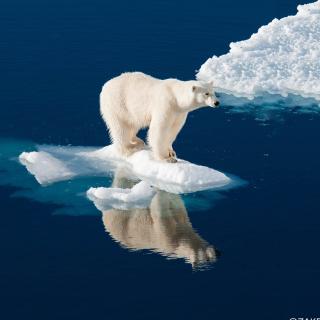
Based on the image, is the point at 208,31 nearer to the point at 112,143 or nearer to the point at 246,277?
the point at 112,143

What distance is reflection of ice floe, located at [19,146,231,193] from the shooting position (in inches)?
566

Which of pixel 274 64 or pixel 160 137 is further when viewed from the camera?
pixel 274 64

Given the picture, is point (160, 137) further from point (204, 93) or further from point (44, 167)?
point (44, 167)

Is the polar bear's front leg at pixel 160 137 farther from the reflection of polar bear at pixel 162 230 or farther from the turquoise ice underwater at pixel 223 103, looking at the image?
the reflection of polar bear at pixel 162 230

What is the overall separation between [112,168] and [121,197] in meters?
1.27

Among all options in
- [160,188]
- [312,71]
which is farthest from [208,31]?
[160,188]

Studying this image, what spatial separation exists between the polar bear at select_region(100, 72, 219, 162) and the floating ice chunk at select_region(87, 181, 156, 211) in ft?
3.13

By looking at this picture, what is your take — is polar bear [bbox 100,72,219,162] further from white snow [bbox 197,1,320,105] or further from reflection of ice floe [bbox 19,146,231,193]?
white snow [bbox 197,1,320,105]

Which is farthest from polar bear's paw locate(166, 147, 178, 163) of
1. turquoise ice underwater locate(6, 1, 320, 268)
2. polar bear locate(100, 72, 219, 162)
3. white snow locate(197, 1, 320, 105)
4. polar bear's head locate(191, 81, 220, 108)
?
white snow locate(197, 1, 320, 105)

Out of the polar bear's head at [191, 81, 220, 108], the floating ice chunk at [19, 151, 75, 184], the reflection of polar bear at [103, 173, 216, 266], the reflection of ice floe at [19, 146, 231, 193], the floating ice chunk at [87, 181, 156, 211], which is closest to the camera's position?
the reflection of polar bear at [103, 173, 216, 266]

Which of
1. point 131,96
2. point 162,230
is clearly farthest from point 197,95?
point 162,230

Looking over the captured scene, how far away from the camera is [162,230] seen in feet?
43.1

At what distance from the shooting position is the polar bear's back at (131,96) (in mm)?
14859

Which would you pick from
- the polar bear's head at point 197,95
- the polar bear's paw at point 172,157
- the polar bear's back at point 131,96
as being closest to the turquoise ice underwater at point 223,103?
the polar bear's paw at point 172,157
